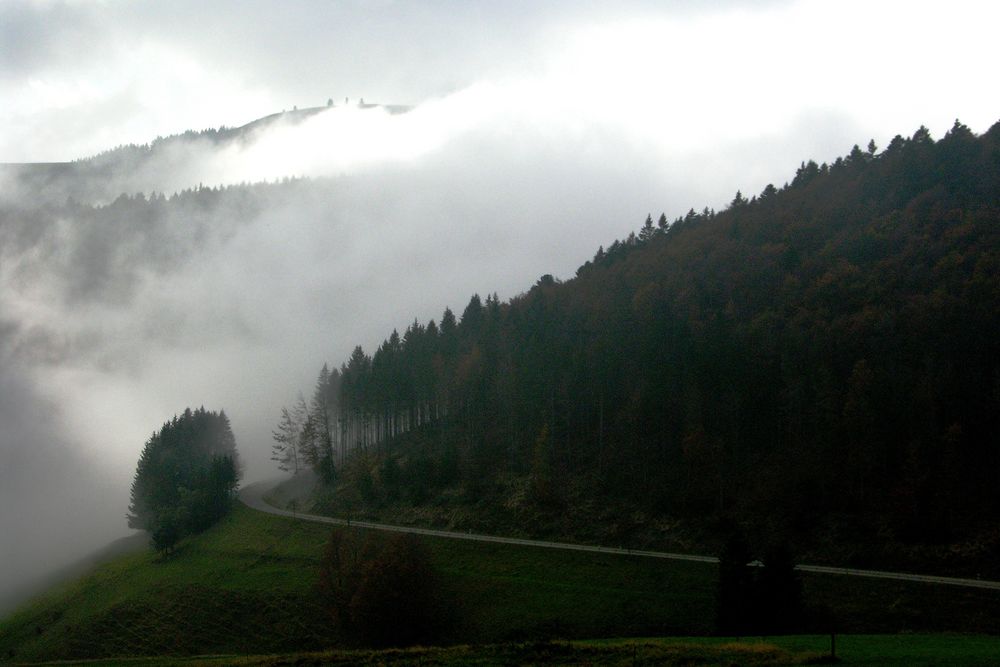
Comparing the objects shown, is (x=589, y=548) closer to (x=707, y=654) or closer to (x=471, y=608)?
(x=471, y=608)

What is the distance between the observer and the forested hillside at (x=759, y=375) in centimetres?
6281

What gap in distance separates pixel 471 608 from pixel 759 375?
41454 millimetres

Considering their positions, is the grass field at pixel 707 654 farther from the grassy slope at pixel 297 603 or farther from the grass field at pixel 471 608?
the grassy slope at pixel 297 603

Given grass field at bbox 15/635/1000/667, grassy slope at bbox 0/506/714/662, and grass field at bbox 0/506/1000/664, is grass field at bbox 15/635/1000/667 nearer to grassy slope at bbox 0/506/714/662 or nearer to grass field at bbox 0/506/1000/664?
grass field at bbox 0/506/1000/664

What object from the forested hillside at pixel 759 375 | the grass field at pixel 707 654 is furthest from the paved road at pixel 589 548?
the grass field at pixel 707 654

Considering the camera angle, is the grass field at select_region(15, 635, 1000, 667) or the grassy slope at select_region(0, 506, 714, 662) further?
the grassy slope at select_region(0, 506, 714, 662)

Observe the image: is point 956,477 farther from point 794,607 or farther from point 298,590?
point 298,590

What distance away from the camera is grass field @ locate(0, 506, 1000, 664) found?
41.0m

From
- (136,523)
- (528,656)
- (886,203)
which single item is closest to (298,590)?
(528,656)

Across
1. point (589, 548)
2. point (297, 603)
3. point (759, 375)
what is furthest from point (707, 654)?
point (759, 375)

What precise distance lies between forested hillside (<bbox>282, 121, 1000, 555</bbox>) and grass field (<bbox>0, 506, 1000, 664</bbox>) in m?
12.6

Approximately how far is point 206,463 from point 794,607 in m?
101

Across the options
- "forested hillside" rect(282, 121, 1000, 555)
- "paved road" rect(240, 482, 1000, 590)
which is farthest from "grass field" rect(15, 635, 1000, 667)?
"forested hillside" rect(282, 121, 1000, 555)

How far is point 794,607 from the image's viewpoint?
42812mm
